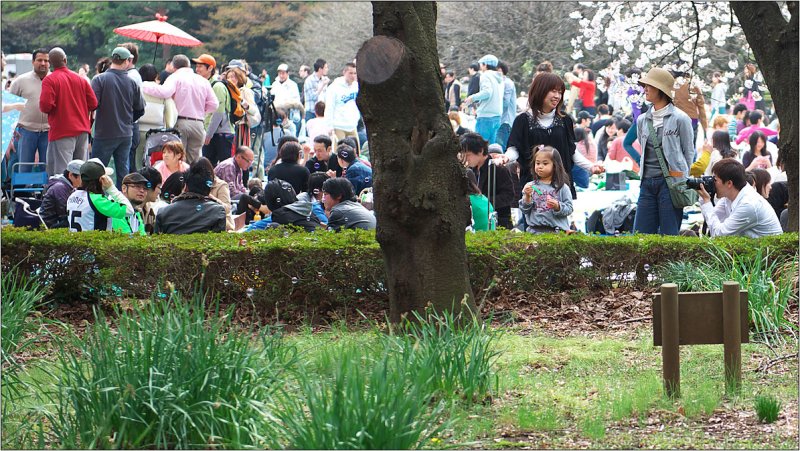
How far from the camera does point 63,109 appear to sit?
12.4 meters

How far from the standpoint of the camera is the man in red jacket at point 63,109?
12.3 metres

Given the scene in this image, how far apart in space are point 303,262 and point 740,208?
144 inches

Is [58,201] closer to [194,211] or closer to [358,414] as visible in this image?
[194,211]

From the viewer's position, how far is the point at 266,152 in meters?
18.1

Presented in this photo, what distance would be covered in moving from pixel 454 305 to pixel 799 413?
2.08 metres

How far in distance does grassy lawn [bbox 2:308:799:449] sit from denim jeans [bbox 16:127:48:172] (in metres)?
7.53

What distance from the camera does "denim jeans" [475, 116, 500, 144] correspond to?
54.7 ft

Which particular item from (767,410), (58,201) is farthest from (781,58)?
(58,201)

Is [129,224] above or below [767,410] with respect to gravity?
above

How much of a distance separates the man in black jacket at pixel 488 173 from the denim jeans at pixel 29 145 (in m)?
5.76

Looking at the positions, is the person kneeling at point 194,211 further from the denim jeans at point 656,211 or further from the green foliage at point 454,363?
the green foliage at point 454,363

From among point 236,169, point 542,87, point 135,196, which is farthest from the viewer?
point 236,169

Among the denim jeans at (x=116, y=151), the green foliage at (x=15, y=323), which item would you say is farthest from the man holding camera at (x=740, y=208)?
the denim jeans at (x=116, y=151)

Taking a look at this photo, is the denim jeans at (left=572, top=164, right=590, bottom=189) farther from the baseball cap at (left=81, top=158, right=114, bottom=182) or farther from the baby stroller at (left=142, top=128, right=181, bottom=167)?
the baseball cap at (left=81, top=158, right=114, bottom=182)
